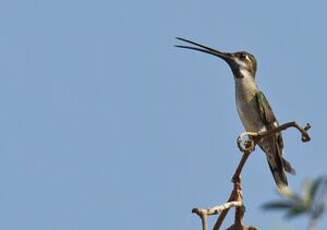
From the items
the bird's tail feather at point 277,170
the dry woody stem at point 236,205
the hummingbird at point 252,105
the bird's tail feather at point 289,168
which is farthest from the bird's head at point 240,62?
the dry woody stem at point 236,205

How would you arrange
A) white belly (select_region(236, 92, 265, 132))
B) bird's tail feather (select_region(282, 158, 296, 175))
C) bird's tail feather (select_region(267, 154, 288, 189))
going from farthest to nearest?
white belly (select_region(236, 92, 265, 132))
bird's tail feather (select_region(267, 154, 288, 189))
bird's tail feather (select_region(282, 158, 296, 175))

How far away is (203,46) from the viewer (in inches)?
506

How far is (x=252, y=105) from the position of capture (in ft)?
40.1

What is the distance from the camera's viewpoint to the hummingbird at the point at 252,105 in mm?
10500

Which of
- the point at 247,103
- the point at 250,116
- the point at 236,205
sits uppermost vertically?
the point at 247,103

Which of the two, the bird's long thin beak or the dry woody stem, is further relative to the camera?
the bird's long thin beak

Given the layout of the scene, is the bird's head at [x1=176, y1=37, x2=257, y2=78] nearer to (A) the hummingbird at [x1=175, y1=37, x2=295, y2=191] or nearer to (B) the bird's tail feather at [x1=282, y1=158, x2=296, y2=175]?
(A) the hummingbird at [x1=175, y1=37, x2=295, y2=191]

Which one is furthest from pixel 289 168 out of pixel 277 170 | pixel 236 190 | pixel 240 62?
pixel 240 62

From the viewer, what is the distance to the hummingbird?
34.4ft

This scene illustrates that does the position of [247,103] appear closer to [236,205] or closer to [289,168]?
[289,168]

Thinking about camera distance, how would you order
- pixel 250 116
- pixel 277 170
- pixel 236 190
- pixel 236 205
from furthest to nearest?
pixel 250 116
pixel 277 170
pixel 236 190
pixel 236 205

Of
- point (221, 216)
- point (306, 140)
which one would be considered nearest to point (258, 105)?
point (306, 140)

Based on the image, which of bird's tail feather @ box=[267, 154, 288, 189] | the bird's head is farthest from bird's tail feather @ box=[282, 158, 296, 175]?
the bird's head

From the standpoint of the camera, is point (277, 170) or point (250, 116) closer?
point (277, 170)
